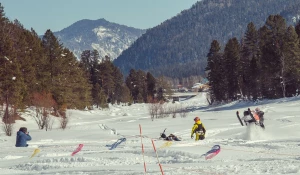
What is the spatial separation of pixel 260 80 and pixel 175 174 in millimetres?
45022

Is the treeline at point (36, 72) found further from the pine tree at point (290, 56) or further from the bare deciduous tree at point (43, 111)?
the pine tree at point (290, 56)

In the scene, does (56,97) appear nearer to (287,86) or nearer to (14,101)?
(14,101)

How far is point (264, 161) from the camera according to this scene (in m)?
8.89

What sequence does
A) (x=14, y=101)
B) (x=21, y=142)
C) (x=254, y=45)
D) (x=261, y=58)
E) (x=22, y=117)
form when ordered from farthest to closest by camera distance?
(x=254, y=45) → (x=261, y=58) → (x=22, y=117) → (x=14, y=101) → (x=21, y=142)

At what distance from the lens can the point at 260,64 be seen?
4831 cm

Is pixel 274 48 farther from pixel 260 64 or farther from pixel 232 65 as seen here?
pixel 232 65

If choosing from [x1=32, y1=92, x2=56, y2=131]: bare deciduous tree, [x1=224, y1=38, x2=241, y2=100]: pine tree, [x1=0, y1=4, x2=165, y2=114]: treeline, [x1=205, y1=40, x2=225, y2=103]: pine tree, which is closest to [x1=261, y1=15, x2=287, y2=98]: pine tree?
[x1=224, y1=38, x2=241, y2=100]: pine tree

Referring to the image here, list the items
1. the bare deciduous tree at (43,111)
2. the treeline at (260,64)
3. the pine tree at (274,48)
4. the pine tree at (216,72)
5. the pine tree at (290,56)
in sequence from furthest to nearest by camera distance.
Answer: the pine tree at (216,72)
the pine tree at (274,48)
the treeline at (260,64)
the pine tree at (290,56)
the bare deciduous tree at (43,111)

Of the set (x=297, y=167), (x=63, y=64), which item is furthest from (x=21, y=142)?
(x=63, y=64)

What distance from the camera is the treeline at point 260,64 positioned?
44.8 metres

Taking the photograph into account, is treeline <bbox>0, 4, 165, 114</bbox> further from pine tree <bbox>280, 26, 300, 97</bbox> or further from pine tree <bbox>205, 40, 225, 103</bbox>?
pine tree <bbox>280, 26, 300, 97</bbox>

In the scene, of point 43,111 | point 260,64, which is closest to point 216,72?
point 260,64

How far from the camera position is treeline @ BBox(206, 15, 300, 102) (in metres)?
44.8

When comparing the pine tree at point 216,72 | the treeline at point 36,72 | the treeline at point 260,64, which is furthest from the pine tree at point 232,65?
the treeline at point 36,72
